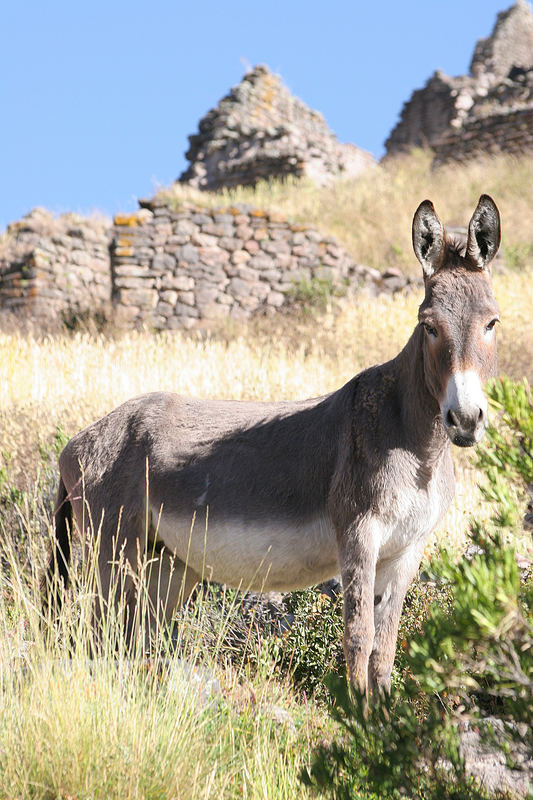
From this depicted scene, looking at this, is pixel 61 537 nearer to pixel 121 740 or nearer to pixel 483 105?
pixel 121 740

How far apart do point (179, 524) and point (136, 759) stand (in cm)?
120

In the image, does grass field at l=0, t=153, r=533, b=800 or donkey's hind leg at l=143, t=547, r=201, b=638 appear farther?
donkey's hind leg at l=143, t=547, r=201, b=638

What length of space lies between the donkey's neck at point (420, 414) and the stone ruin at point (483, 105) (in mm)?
18844

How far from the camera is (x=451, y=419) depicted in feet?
9.08

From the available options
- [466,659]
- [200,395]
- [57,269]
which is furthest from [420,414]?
[57,269]

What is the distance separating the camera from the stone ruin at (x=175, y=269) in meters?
15.3

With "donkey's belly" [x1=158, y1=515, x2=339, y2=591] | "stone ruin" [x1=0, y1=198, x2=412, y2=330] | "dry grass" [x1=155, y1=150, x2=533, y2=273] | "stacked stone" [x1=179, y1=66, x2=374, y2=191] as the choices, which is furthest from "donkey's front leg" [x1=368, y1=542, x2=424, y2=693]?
"stacked stone" [x1=179, y1=66, x2=374, y2=191]

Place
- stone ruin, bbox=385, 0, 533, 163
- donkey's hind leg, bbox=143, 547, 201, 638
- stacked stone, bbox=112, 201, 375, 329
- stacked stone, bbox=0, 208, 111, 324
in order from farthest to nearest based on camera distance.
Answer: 1. stone ruin, bbox=385, 0, 533, 163
2. stacked stone, bbox=112, 201, 375, 329
3. stacked stone, bbox=0, 208, 111, 324
4. donkey's hind leg, bbox=143, 547, 201, 638

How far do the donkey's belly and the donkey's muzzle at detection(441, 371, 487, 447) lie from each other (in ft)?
2.92

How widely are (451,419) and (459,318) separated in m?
0.42

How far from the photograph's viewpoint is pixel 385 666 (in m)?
3.41

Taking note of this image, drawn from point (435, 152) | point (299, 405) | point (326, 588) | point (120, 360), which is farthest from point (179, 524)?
point (435, 152)

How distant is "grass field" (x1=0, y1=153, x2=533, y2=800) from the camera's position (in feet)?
9.39

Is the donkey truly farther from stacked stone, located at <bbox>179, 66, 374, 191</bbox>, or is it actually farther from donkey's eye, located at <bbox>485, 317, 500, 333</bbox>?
stacked stone, located at <bbox>179, 66, 374, 191</bbox>
